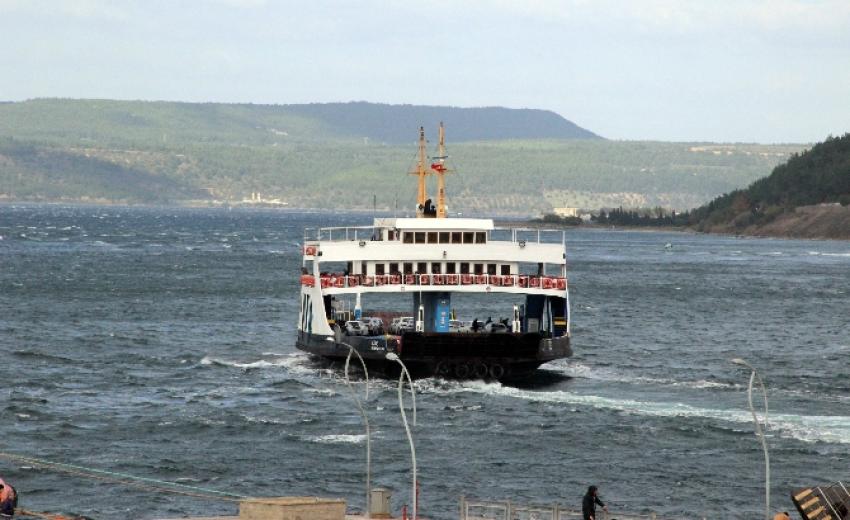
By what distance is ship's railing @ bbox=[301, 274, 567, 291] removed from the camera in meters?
76.3

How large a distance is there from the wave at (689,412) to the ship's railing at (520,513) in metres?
17.1

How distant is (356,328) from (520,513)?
3290cm

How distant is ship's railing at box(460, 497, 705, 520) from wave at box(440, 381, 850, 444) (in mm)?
17147

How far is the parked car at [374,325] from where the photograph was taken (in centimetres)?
7919

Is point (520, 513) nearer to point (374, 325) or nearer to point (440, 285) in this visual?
point (440, 285)

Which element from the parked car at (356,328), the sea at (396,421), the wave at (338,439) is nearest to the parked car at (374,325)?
the parked car at (356,328)

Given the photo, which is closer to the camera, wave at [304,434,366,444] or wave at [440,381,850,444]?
wave at [304,434,366,444]

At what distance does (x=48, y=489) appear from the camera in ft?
172

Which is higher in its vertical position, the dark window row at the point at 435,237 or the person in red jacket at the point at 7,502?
the dark window row at the point at 435,237

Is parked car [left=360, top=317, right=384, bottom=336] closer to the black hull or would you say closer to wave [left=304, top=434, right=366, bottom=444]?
the black hull

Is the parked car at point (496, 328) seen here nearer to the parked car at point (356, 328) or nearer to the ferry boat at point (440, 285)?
the ferry boat at point (440, 285)

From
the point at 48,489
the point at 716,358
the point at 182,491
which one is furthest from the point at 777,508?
the point at 716,358

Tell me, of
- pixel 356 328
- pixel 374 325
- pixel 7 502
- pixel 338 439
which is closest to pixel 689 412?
pixel 338 439


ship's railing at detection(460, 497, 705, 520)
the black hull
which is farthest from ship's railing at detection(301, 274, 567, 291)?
ship's railing at detection(460, 497, 705, 520)
